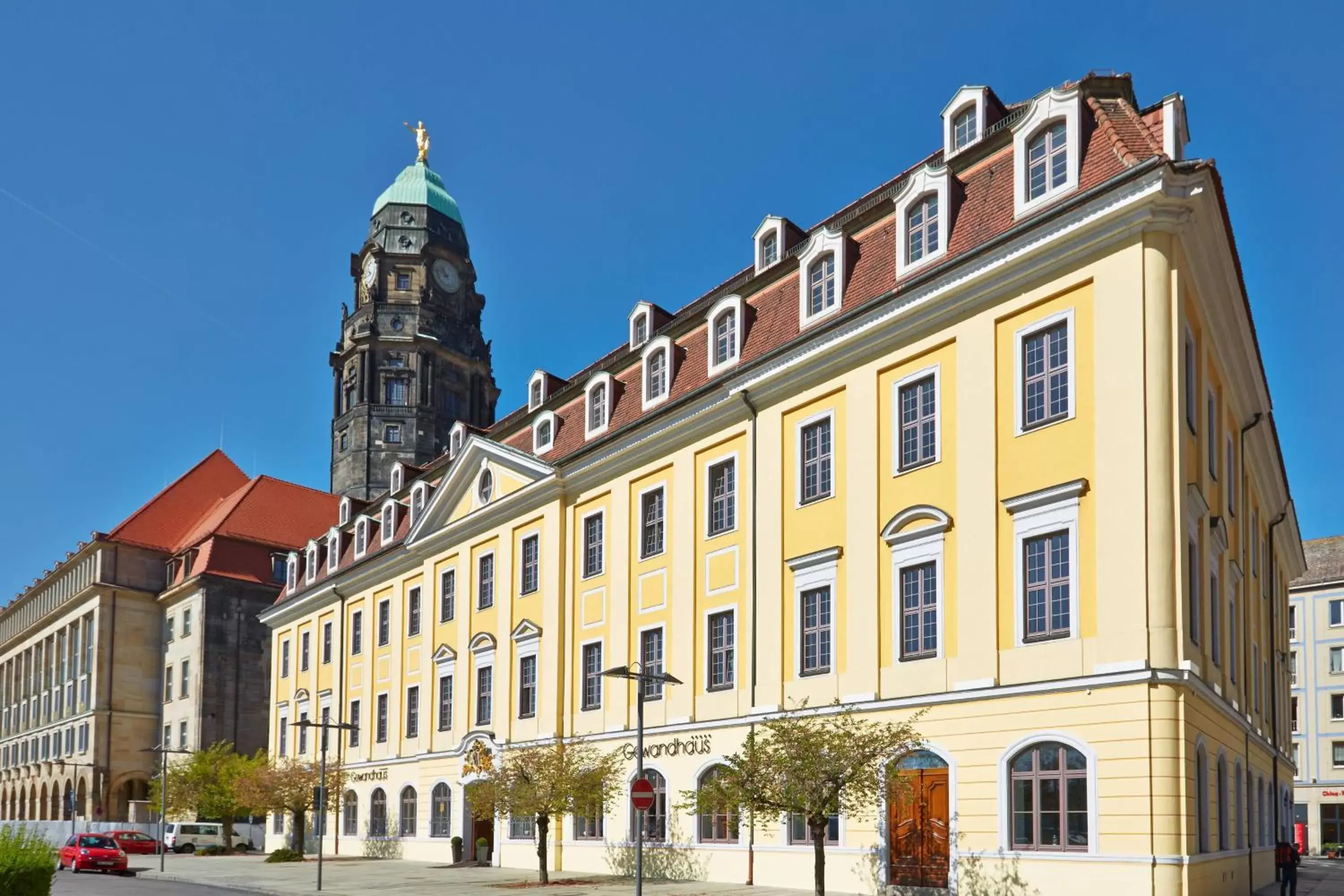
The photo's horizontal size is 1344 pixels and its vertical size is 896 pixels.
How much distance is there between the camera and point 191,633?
82.9m

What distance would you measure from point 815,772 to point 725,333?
14370 millimetres

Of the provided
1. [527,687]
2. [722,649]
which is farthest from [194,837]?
[722,649]

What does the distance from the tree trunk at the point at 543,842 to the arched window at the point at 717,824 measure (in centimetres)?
420

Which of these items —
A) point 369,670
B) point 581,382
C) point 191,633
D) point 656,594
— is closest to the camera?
point 656,594

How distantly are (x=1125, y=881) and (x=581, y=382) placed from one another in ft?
82.3

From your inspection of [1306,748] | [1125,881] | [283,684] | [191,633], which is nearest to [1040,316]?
[1125,881]

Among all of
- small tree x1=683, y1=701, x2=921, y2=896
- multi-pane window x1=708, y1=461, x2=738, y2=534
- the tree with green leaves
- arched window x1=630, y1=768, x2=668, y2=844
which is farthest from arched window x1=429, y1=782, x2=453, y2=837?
small tree x1=683, y1=701, x2=921, y2=896

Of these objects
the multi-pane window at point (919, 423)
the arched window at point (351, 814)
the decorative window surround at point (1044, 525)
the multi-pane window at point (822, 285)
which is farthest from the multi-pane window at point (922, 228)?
the arched window at point (351, 814)

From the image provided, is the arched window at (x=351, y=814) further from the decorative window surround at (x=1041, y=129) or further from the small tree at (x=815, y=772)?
the decorative window surround at (x=1041, y=129)

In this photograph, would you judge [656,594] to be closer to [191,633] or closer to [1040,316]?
[1040,316]

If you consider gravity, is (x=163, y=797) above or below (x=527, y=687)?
below

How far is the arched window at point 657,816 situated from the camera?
113 ft

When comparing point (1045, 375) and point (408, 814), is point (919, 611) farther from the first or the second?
point (408, 814)

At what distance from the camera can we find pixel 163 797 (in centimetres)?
5412
